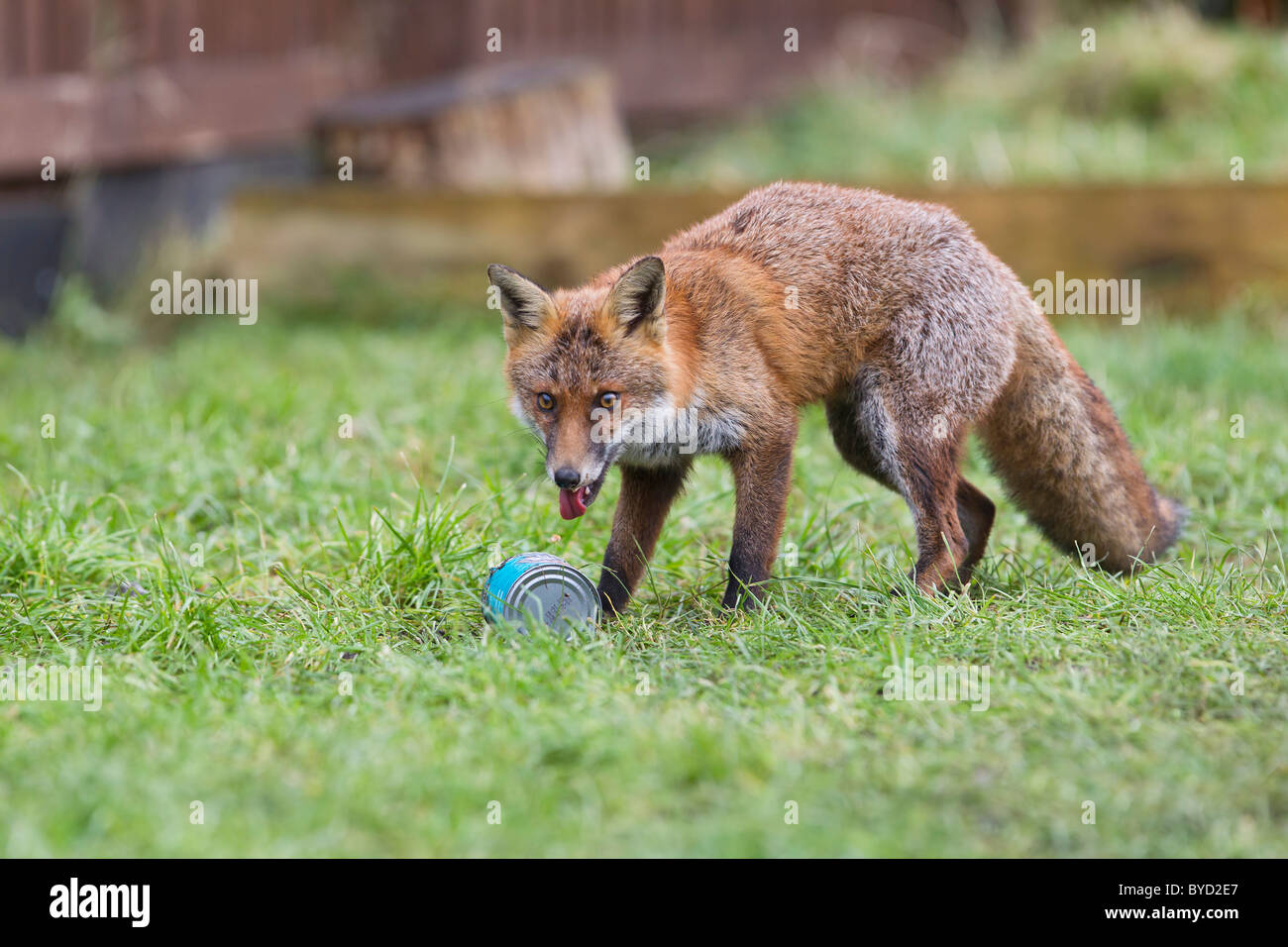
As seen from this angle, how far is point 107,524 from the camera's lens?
4.92 metres

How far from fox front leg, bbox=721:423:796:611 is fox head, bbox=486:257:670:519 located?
1.29 feet

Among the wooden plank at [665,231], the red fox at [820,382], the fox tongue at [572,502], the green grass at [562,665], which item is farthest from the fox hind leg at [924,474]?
the wooden plank at [665,231]

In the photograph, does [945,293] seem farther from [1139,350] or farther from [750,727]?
[1139,350]

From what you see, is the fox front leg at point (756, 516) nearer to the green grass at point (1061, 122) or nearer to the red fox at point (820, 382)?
the red fox at point (820, 382)

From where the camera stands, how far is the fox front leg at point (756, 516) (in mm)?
4270

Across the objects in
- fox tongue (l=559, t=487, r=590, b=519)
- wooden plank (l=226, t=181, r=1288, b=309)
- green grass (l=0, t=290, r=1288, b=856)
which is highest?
wooden plank (l=226, t=181, r=1288, b=309)

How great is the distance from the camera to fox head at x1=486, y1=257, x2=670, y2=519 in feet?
13.1

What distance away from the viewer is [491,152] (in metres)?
9.70

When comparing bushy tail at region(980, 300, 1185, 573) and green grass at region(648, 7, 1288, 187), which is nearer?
bushy tail at region(980, 300, 1185, 573)

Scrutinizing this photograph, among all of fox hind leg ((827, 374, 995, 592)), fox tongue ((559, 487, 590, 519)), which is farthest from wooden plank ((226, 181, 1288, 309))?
fox tongue ((559, 487, 590, 519))

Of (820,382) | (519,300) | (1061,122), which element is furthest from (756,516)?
(1061,122)

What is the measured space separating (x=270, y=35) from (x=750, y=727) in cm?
906

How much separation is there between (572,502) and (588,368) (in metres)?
0.42

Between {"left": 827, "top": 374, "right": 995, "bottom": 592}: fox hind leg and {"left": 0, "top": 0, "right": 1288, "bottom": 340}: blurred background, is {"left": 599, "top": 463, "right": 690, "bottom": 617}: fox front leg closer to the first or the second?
{"left": 827, "top": 374, "right": 995, "bottom": 592}: fox hind leg
